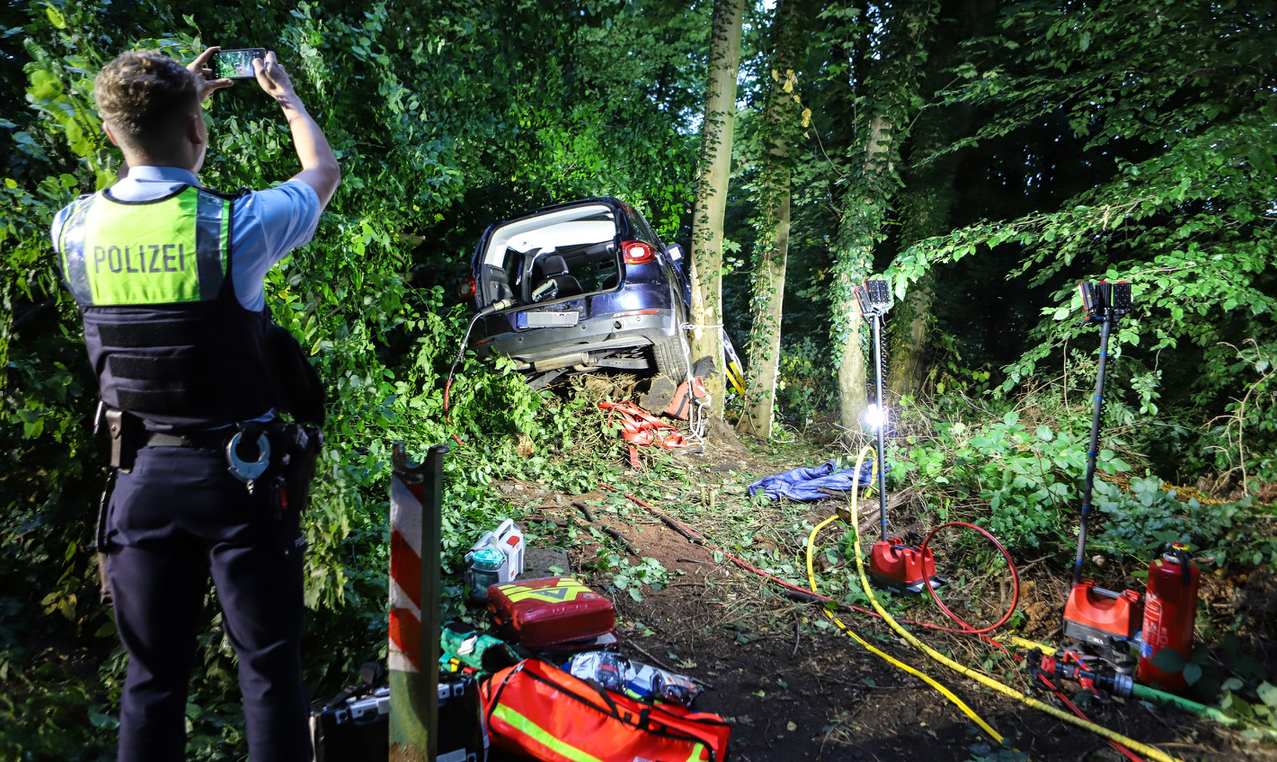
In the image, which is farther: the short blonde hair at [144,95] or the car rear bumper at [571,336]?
the car rear bumper at [571,336]

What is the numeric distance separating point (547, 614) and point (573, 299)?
10.6ft

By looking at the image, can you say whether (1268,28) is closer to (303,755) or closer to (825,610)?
(825,610)

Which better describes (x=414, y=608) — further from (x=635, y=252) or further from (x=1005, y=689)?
(x=635, y=252)

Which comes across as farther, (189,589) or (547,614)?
(547,614)

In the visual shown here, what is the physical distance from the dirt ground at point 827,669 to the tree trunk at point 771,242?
184 inches

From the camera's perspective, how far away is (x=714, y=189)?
8836 millimetres

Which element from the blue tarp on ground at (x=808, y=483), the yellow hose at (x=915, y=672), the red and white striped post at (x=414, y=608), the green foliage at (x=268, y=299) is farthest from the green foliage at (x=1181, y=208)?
the red and white striped post at (x=414, y=608)

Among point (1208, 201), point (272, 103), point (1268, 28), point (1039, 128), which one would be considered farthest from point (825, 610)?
point (1039, 128)

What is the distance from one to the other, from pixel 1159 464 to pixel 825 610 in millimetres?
3278

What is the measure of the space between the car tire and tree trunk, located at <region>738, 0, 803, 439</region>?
106 inches

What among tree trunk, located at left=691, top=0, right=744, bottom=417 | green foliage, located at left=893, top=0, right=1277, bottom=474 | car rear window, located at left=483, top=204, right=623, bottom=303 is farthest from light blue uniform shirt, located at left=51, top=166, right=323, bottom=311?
tree trunk, located at left=691, top=0, right=744, bottom=417

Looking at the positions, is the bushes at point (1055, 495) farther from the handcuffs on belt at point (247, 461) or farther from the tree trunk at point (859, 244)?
the handcuffs on belt at point (247, 461)

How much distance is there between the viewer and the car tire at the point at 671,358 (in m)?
6.33

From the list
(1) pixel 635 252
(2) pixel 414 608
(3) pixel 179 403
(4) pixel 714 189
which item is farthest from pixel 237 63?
(4) pixel 714 189
